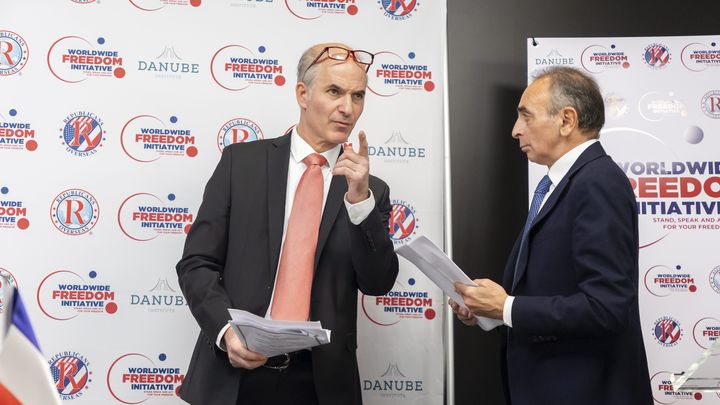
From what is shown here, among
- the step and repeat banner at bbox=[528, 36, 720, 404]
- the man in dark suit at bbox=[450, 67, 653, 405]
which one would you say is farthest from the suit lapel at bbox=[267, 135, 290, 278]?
the step and repeat banner at bbox=[528, 36, 720, 404]

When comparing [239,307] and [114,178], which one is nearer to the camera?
[239,307]

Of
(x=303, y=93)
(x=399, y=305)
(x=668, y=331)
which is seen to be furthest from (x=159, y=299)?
(x=668, y=331)

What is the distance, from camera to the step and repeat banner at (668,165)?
3.39m

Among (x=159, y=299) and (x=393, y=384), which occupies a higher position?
(x=159, y=299)

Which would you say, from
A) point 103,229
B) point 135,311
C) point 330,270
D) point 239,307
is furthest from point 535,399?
point 103,229

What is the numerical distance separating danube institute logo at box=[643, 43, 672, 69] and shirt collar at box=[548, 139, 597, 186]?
1.31m

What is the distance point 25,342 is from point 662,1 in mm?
3630

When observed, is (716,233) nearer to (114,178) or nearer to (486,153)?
(486,153)

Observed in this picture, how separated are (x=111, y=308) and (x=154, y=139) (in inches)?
32.6

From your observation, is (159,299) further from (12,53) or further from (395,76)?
(395,76)

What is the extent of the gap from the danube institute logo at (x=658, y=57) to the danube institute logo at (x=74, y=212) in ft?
9.15

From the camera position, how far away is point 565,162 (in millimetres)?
2459

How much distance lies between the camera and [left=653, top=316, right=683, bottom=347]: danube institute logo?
3.38 meters

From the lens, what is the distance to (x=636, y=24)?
3646 mm
